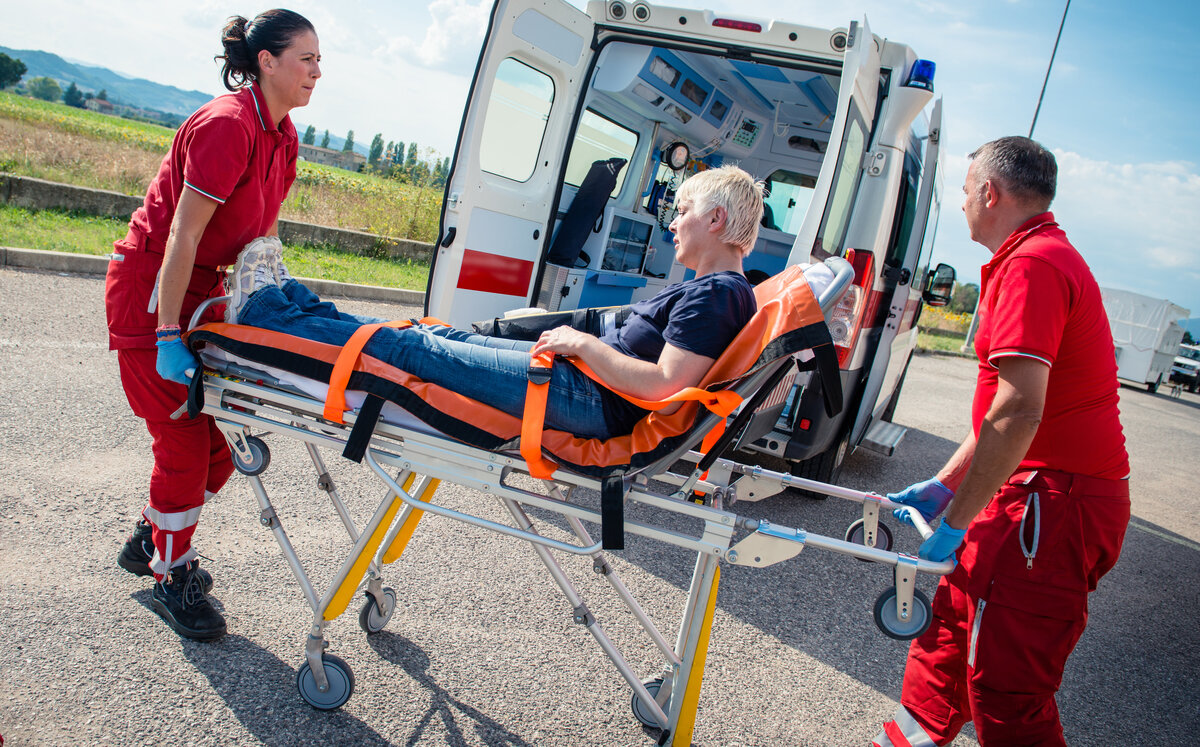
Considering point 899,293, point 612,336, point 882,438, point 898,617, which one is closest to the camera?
point 898,617

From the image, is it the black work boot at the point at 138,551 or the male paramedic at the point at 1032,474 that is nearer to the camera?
the male paramedic at the point at 1032,474

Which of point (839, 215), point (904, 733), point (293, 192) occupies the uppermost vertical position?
point (839, 215)

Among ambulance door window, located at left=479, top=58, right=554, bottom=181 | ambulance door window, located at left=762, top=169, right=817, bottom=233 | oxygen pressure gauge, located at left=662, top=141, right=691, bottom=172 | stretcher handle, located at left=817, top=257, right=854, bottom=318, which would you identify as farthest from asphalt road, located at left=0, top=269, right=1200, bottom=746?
ambulance door window, located at left=762, top=169, right=817, bottom=233

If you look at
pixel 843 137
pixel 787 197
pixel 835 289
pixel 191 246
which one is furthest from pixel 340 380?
pixel 787 197

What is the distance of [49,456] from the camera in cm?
336

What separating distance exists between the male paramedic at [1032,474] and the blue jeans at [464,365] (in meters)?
1.02

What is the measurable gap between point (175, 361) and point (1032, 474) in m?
2.49

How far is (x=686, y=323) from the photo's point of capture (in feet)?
6.62

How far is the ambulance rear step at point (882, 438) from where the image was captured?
5328mm

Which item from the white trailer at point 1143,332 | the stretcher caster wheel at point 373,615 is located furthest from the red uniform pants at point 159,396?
the white trailer at point 1143,332

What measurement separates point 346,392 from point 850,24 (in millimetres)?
2982

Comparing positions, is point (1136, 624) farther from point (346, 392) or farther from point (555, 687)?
point (346, 392)

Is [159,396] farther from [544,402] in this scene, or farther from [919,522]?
[919,522]

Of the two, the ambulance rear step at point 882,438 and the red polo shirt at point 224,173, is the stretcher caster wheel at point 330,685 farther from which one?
the ambulance rear step at point 882,438
